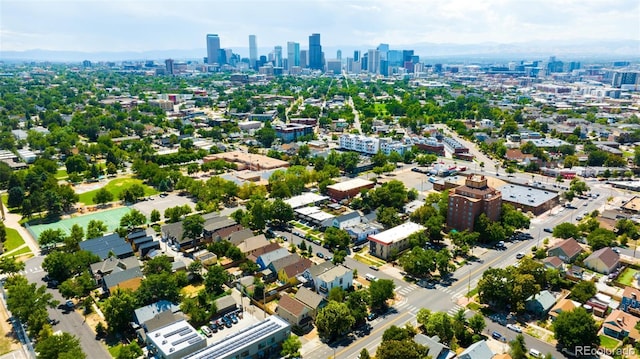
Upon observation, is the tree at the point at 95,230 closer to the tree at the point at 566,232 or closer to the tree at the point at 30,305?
the tree at the point at 30,305

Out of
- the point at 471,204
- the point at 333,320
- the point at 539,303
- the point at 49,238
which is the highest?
the point at 471,204

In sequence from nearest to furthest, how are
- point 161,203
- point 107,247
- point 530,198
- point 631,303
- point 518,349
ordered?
point 518,349 < point 631,303 < point 107,247 < point 530,198 < point 161,203

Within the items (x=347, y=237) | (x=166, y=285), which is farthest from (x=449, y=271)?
(x=166, y=285)

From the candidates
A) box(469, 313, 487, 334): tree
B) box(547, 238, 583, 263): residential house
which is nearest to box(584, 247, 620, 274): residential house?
box(547, 238, 583, 263): residential house

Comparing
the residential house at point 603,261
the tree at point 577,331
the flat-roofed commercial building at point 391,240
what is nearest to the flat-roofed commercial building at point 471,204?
the flat-roofed commercial building at point 391,240

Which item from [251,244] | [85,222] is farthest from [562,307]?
[85,222]

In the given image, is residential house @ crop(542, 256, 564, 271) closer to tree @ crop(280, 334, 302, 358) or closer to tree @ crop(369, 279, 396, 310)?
tree @ crop(369, 279, 396, 310)

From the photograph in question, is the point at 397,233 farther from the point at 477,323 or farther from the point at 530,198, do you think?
the point at 530,198
